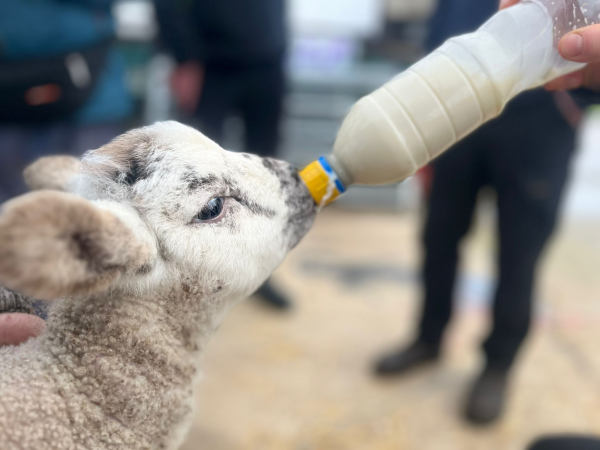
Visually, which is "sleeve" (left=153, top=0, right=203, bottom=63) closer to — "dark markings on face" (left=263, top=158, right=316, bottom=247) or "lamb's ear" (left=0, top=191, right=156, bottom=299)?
"dark markings on face" (left=263, top=158, right=316, bottom=247)

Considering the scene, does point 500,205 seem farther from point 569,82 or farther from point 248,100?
point 248,100

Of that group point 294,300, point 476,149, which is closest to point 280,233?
point 476,149

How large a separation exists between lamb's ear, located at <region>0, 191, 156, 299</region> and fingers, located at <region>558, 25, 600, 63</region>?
0.69 metres

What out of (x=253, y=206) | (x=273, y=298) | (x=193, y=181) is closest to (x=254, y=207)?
(x=253, y=206)

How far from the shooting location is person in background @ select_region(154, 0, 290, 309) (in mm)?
1707

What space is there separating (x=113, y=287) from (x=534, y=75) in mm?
727

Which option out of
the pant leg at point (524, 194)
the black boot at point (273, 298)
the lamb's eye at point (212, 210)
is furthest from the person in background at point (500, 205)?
the lamb's eye at point (212, 210)

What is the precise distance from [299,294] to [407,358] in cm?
66

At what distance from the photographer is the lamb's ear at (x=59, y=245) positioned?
48 cm

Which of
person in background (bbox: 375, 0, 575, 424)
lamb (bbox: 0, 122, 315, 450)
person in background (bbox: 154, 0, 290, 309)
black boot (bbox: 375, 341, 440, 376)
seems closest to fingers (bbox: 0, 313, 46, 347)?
lamb (bbox: 0, 122, 315, 450)

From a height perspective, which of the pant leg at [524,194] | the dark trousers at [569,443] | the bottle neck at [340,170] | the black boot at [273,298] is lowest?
the black boot at [273,298]

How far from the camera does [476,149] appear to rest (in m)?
1.45

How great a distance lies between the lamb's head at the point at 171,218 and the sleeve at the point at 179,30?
3.69 feet

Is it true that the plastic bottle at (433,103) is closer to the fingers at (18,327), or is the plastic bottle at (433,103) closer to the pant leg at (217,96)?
the fingers at (18,327)
